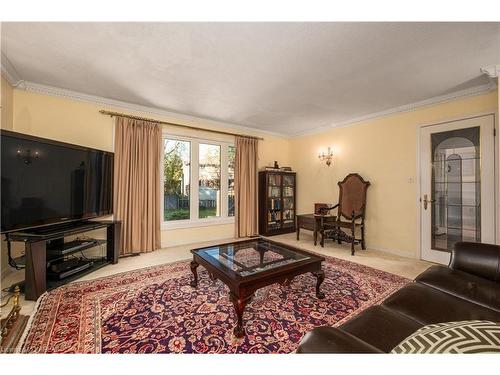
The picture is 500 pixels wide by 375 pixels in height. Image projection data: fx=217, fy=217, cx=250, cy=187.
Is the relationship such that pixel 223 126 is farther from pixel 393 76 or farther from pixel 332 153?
pixel 393 76

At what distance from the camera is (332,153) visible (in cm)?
461

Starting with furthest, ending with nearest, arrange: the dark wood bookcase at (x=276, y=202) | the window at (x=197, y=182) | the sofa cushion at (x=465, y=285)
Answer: the dark wood bookcase at (x=276, y=202), the window at (x=197, y=182), the sofa cushion at (x=465, y=285)

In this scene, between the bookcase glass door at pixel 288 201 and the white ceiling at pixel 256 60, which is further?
the bookcase glass door at pixel 288 201

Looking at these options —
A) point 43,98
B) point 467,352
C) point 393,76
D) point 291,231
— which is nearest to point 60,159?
point 43,98

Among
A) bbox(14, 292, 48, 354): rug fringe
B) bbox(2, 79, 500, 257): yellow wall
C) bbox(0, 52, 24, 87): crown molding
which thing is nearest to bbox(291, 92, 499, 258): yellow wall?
bbox(2, 79, 500, 257): yellow wall

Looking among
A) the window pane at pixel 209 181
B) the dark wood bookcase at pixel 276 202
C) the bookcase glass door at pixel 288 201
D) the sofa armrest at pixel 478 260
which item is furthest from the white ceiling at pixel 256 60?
the bookcase glass door at pixel 288 201

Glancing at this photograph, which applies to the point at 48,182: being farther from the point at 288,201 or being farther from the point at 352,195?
the point at 352,195

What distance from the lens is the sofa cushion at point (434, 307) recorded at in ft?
3.87

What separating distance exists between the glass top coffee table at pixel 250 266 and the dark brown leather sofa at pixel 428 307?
2.38ft

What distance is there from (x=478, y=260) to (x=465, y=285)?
34cm

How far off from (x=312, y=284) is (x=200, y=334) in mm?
1346

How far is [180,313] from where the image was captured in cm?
186

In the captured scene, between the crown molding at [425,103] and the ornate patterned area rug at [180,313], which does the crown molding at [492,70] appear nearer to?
the crown molding at [425,103]

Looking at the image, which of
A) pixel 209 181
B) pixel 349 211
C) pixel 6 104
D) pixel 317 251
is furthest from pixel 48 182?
pixel 349 211
